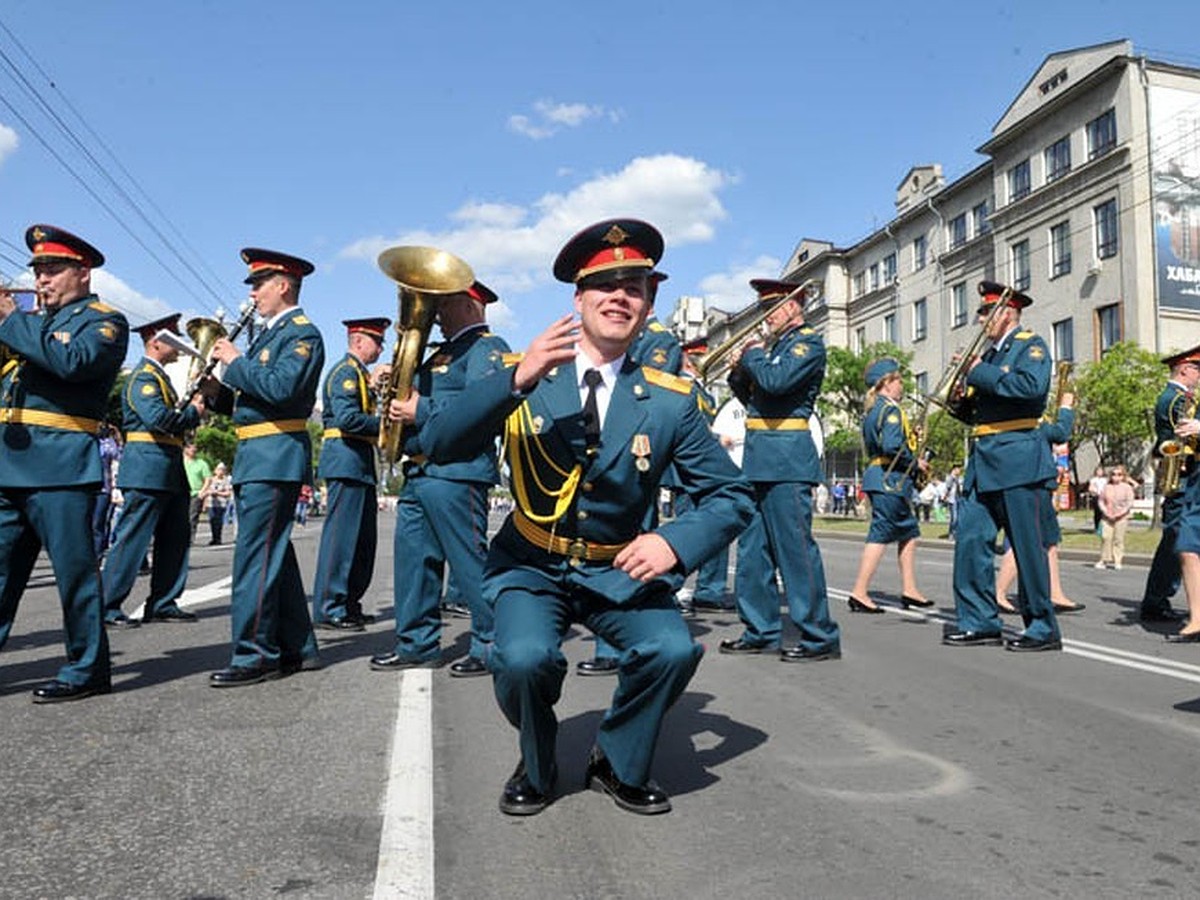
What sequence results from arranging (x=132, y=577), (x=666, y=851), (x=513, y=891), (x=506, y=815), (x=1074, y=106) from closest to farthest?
(x=513, y=891) → (x=666, y=851) → (x=506, y=815) → (x=132, y=577) → (x=1074, y=106)

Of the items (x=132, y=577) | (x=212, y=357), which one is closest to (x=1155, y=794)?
(x=212, y=357)

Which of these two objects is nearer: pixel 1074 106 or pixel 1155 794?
pixel 1155 794

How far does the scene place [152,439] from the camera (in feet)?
24.9

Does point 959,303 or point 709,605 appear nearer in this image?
point 709,605

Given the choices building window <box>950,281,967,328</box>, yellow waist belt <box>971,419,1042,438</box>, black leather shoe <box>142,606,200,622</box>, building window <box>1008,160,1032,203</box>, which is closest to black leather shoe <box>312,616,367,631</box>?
black leather shoe <box>142,606,200,622</box>

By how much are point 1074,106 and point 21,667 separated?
40.4 meters

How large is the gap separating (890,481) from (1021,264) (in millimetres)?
36019

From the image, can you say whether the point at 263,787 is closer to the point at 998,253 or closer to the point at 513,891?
the point at 513,891

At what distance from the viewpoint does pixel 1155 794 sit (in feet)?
10.8

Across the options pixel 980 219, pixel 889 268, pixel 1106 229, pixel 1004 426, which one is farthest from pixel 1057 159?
pixel 1004 426

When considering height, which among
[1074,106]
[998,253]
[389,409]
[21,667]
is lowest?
[21,667]

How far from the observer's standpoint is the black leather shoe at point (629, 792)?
3.08 m

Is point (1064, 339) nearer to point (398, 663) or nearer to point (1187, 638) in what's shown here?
point (1187, 638)

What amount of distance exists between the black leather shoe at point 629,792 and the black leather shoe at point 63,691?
109 inches
